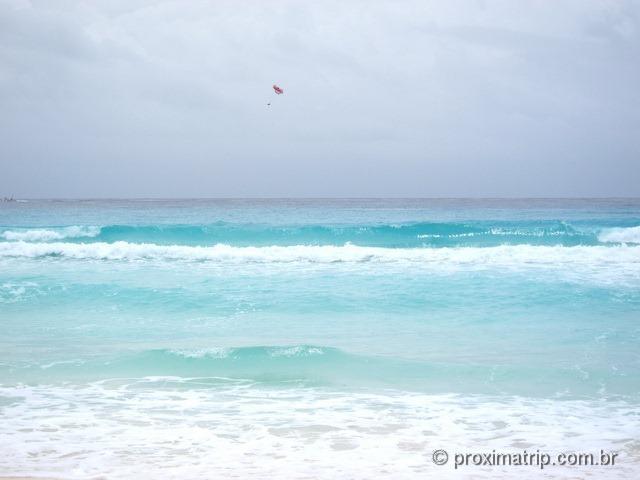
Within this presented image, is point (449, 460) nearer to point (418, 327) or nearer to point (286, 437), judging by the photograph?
point (286, 437)

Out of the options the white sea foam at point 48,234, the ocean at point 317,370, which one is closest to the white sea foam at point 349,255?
the ocean at point 317,370

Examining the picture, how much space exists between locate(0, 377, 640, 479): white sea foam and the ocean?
2 centimetres

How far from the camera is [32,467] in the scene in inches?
163

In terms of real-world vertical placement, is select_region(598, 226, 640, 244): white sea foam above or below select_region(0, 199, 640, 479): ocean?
above

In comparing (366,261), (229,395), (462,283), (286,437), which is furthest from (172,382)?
(366,261)

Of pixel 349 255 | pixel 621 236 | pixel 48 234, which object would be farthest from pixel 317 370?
pixel 621 236

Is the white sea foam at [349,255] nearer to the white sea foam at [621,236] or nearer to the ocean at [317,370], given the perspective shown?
the ocean at [317,370]

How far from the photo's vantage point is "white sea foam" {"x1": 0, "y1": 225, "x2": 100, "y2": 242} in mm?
25188

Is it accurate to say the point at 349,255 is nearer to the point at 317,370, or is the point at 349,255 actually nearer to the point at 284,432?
the point at 317,370

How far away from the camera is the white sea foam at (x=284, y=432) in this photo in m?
4.16

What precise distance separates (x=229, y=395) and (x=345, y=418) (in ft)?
4.54

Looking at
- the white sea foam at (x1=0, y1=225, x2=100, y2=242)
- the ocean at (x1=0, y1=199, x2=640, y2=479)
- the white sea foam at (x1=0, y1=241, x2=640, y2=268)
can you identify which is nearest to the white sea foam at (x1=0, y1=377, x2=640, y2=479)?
the ocean at (x1=0, y1=199, x2=640, y2=479)

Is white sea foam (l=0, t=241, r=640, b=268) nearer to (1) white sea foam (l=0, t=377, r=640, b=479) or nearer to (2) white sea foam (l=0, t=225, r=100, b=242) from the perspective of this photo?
(2) white sea foam (l=0, t=225, r=100, b=242)

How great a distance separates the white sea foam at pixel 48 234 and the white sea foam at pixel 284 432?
2093 centimetres
